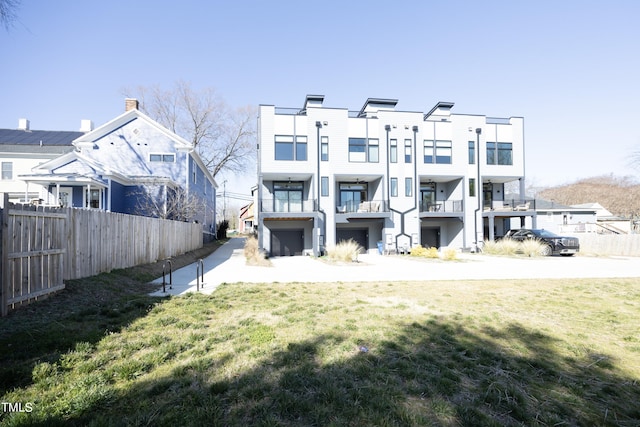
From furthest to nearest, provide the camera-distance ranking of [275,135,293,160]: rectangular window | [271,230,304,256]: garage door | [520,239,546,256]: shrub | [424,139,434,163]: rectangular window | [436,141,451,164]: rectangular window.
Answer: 1. [436,141,451,164]: rectangular window
2. [424,139,434,163]: rectangular window
3. [271,230,304,256]: garage door
4. [275,135,293,160]: rectangular window
5. [520,239,546,256]: shrub

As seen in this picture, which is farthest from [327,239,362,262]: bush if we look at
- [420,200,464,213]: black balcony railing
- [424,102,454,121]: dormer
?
[424,102,454,121]: dormer

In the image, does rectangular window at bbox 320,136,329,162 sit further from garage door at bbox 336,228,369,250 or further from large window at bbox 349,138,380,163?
garage door at bbox 336,228,369,250

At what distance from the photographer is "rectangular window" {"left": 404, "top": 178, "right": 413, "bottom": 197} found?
81.9ft

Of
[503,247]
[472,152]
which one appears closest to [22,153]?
[472,152]

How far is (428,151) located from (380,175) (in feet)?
15.8

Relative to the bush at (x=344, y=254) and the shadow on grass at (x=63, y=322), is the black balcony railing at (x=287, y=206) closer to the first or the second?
the bush at (x=344, y=254)

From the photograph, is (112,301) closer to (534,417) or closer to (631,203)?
(534,417)

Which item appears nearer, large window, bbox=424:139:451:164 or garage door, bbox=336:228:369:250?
garage door, bbox=336:228:369:250

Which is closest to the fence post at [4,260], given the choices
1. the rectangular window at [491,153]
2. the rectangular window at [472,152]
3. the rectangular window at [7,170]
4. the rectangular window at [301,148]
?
the rectangular window at [301,148]

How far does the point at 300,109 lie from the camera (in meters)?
23.6

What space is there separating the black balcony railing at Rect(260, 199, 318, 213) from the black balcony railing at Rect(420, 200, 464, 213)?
9.61m

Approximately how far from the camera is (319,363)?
12.2 feet

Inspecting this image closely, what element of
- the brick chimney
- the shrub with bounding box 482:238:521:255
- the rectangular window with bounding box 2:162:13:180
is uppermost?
the brick chimney

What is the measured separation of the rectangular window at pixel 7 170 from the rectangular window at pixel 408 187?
31456 millimetres
